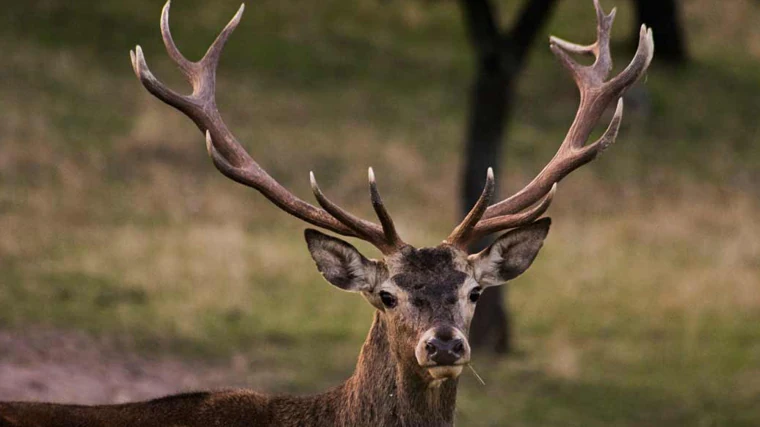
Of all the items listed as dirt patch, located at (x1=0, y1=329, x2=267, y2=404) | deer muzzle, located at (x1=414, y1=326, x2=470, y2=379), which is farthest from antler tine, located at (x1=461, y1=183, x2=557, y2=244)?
dirt patch, located at (x1=0, y1=329, x2=267, y2=404)

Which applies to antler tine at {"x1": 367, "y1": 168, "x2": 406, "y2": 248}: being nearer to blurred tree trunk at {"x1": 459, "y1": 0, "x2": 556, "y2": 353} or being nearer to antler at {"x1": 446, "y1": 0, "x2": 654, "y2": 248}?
antler at {"x1": 446, "y1": 0, "x2": 654, "y2": 248}

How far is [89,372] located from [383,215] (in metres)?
5.17

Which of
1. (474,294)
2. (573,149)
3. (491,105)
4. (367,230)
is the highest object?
(491,105)

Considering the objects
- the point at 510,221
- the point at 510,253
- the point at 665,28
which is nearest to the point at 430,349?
the point at 510,253

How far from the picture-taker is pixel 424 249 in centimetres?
686

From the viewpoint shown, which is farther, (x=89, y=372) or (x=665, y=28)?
(x=665, y=28)

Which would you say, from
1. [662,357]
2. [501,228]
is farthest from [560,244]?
[501,228]

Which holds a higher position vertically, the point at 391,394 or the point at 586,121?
the point at 586,121

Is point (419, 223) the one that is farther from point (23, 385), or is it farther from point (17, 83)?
point (23, 385)

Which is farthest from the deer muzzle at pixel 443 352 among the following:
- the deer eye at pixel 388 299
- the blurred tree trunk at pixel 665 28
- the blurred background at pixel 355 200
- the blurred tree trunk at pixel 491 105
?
the blurred tree trunk at pixel 665 28

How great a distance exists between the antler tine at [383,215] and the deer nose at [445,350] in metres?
0.74

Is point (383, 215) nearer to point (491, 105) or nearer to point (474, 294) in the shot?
point (474, 294)

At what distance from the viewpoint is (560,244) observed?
18562 millimetres

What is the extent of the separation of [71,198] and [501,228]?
12.1m
